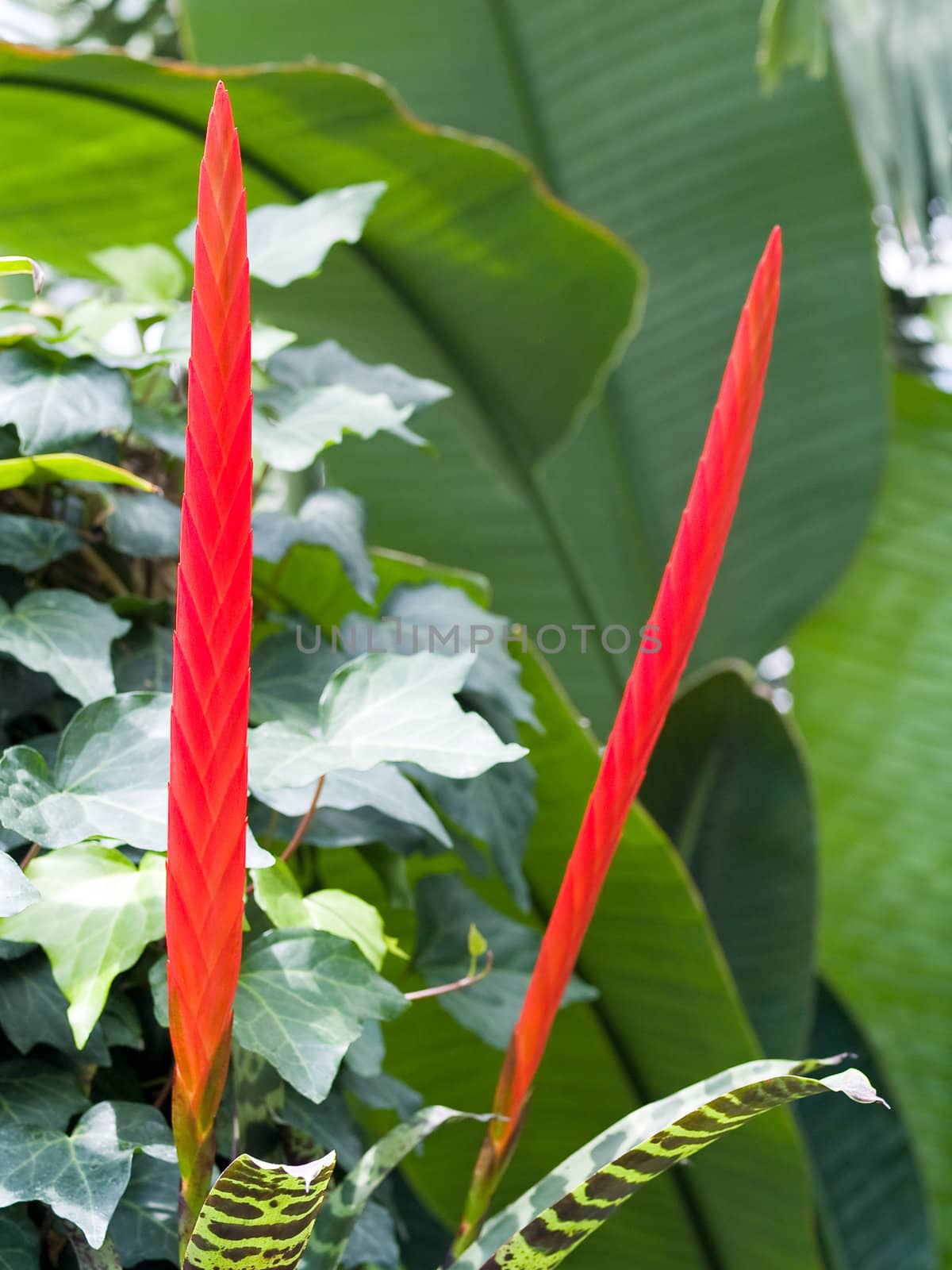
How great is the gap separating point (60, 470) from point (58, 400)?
0.04 m

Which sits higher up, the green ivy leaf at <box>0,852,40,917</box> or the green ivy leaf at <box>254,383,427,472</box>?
the green ivy leaf at <box>254,383,427,472</box>

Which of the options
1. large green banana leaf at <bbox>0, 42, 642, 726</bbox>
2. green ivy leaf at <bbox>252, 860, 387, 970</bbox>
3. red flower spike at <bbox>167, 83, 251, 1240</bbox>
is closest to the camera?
red flower spike at <bbox>167, 83, 251, 1240</bbox>

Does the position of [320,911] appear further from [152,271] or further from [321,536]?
[152,271]

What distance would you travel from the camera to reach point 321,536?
374 millimetres

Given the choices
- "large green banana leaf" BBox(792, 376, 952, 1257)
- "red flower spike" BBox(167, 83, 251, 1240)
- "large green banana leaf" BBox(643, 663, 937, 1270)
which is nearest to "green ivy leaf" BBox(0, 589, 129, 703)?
"red flower spike" BBox(167, 83, 251, 1240)

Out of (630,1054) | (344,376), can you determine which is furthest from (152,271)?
(630,1054)

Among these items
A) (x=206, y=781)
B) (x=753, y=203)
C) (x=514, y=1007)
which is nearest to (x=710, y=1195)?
(x=514, y=1007)

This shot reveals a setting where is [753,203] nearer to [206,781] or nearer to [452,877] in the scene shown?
[452,877]

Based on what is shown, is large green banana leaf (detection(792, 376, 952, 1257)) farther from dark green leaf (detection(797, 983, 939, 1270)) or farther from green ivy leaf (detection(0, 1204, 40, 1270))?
green ivy leaf (detection(0, 1204, 40, 1270))

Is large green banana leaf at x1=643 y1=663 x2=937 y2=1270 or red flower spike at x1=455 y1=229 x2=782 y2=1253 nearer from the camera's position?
red flower spike at x1=455 y1=229 x2=782 y2=1253

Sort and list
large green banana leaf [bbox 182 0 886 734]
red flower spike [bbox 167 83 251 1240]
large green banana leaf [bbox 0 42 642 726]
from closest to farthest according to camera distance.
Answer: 1. red flower spike [bbox 167 83 251 1240]
2. large green banana leaf [bbox 0 42 642 726]
3. large green banana leaf [bbox 182 0 886 734]

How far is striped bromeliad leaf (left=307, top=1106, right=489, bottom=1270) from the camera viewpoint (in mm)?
255

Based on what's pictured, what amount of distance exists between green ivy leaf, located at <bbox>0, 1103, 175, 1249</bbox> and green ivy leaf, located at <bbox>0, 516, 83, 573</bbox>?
16 cm

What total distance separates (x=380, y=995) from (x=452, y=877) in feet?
0.45
